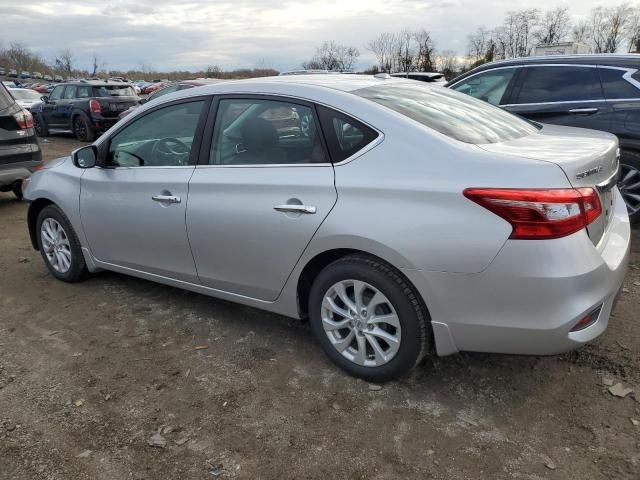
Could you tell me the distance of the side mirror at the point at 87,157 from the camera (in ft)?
13.4

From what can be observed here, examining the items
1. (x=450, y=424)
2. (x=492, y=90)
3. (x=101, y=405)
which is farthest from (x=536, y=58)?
(x=101, y=405)

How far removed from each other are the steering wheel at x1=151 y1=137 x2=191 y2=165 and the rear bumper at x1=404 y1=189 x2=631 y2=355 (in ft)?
5.89

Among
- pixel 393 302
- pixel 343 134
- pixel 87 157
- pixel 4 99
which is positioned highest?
pixel 4 99

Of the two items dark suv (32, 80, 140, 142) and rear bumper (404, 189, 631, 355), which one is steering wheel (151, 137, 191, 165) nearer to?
rear bumper (404, 189, 631, 355)

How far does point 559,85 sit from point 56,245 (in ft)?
16.8

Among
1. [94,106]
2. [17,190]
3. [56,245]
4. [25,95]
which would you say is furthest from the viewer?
[25,95]

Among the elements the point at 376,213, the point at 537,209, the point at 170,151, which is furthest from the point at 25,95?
the point at 537,209

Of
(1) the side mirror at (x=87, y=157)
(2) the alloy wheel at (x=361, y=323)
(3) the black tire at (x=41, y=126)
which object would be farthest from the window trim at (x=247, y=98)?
(3) the black tire at (x=41, y=126)

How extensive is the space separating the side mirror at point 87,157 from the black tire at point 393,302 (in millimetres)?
2149

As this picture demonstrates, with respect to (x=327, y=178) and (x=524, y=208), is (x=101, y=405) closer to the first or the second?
(x=327, y=178)

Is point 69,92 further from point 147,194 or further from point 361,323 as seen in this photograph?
point 361,323

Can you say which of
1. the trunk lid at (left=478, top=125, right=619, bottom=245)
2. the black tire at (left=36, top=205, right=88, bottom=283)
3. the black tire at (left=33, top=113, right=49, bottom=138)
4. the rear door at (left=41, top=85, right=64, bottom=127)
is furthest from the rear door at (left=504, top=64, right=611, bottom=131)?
the black tire at (left=33, top=113, right=49, bottom=138)

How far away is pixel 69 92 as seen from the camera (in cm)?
1544

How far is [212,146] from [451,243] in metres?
1.69
